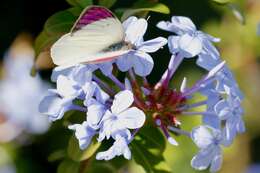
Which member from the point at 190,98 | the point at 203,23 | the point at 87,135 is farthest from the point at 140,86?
the point at 203,23

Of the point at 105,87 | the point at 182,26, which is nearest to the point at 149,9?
the point at 182,26

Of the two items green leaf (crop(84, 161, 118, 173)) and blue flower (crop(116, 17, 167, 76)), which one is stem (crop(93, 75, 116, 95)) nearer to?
blue flower (crop(116, 17, 167, 76))

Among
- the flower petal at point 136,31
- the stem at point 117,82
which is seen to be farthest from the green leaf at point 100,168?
the flower petal at point 136,31

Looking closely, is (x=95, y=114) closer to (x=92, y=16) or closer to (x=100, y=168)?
(x=92, y=16)

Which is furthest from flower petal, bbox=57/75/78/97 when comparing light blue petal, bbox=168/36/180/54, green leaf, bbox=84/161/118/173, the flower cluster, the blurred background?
the blurred background

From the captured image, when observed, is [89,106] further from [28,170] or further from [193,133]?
[28,170]

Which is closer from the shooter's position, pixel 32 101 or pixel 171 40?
pixel 171 40
